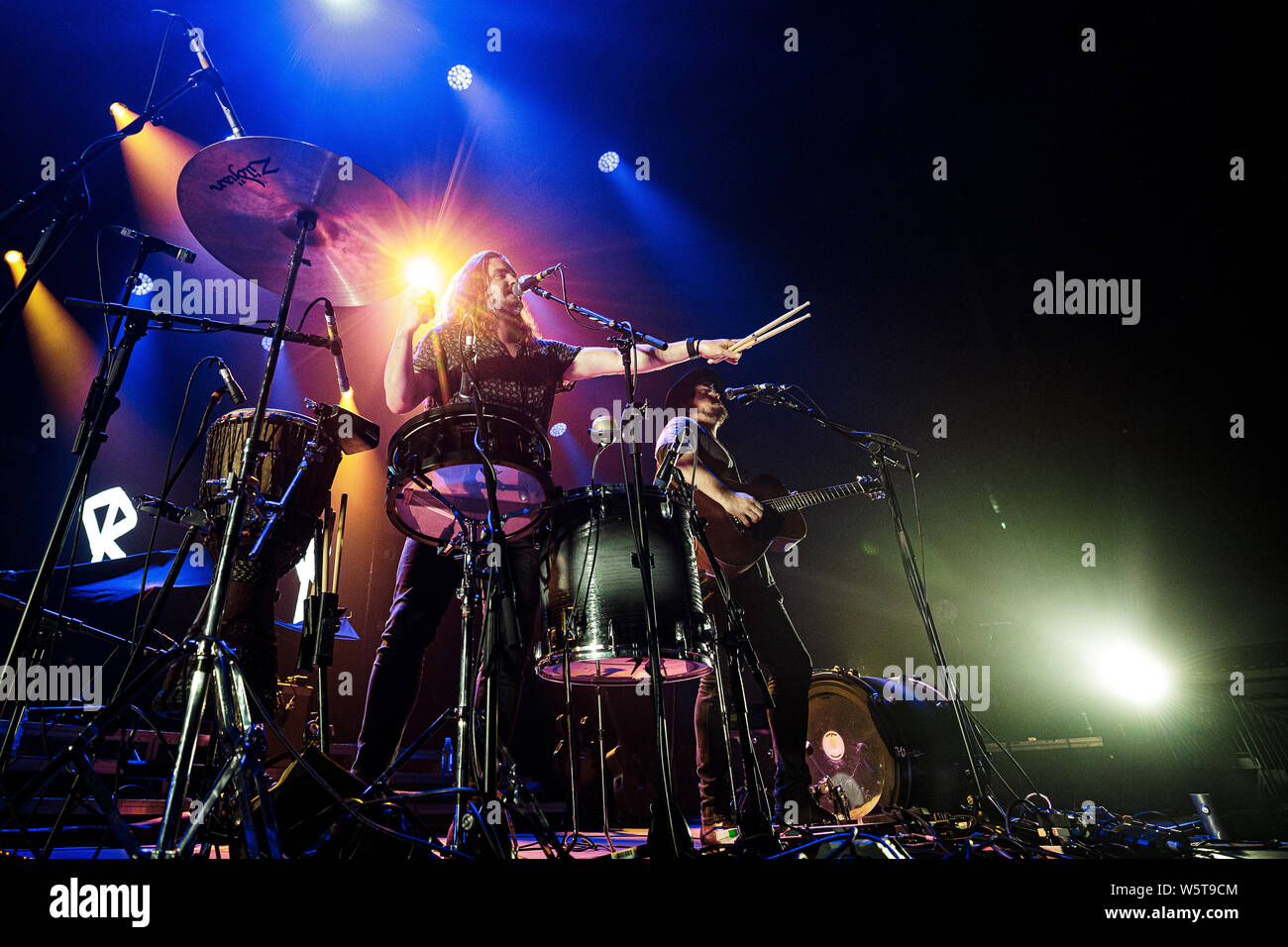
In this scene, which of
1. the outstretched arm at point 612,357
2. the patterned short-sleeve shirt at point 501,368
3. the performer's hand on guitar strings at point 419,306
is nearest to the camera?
the performer's hand on guitar strings at point 419,306

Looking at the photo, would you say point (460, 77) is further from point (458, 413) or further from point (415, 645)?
point (415, 645)

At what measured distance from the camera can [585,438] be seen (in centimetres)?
677

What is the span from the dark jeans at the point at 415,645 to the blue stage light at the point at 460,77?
15.5 feet

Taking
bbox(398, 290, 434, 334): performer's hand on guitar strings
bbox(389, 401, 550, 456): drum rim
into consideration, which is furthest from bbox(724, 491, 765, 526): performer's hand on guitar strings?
bbox(398, 290, 434, 334): performer's hand on guitar strings

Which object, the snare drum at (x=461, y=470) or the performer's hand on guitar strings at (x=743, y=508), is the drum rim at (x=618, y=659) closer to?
the snare drum at (x=461, y=470)

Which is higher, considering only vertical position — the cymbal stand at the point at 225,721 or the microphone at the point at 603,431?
the microphone at the point at 603,431

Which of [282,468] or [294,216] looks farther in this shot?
[282,468]

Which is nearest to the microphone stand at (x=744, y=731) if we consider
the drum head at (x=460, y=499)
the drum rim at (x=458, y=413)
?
the drum head at (x=460, y=499)

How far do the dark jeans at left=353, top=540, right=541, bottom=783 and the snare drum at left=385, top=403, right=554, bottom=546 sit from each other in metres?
0.26

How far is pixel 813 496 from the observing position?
471cm

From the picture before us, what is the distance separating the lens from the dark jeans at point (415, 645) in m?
2.47

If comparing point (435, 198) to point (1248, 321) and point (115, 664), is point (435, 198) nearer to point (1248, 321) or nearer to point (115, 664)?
point (115, 664)

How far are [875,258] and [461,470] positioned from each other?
17.6ft

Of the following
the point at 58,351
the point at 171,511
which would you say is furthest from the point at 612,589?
the point at 58,351
